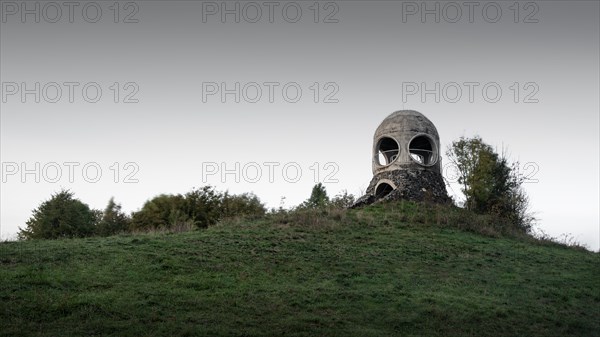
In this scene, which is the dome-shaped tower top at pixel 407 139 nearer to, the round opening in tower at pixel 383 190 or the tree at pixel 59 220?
the round opening in tower at pixel 383 190

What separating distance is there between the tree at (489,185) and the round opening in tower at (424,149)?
7.80ft

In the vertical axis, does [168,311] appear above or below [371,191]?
below

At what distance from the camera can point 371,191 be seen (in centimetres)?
3775

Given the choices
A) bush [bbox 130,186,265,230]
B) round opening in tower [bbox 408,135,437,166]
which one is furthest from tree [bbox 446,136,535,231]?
bush [bbox 130,186,265,230]

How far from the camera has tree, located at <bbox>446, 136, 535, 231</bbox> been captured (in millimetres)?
37750

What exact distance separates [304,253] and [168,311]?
8.04m

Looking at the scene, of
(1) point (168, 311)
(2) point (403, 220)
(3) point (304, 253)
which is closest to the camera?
(1) point (168, 311)

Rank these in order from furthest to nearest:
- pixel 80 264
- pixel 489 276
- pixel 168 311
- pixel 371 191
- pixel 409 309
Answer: pixel 371 191 < pixel 489 276 < pixel 80 264 < pixel 409 309 < pixel 168 311

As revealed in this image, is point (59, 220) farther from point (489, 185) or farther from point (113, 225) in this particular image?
point (489, 185)

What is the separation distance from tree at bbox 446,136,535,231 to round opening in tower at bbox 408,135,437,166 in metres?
2.38

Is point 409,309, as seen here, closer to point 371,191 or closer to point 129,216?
point 371,191

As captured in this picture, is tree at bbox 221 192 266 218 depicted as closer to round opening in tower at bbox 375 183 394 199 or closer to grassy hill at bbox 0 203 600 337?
round opening in tower at bbox 375 183 394 199

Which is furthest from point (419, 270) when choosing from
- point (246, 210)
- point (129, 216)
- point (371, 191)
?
point (129, 216)

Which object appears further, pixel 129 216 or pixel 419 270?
pixel 129 216
